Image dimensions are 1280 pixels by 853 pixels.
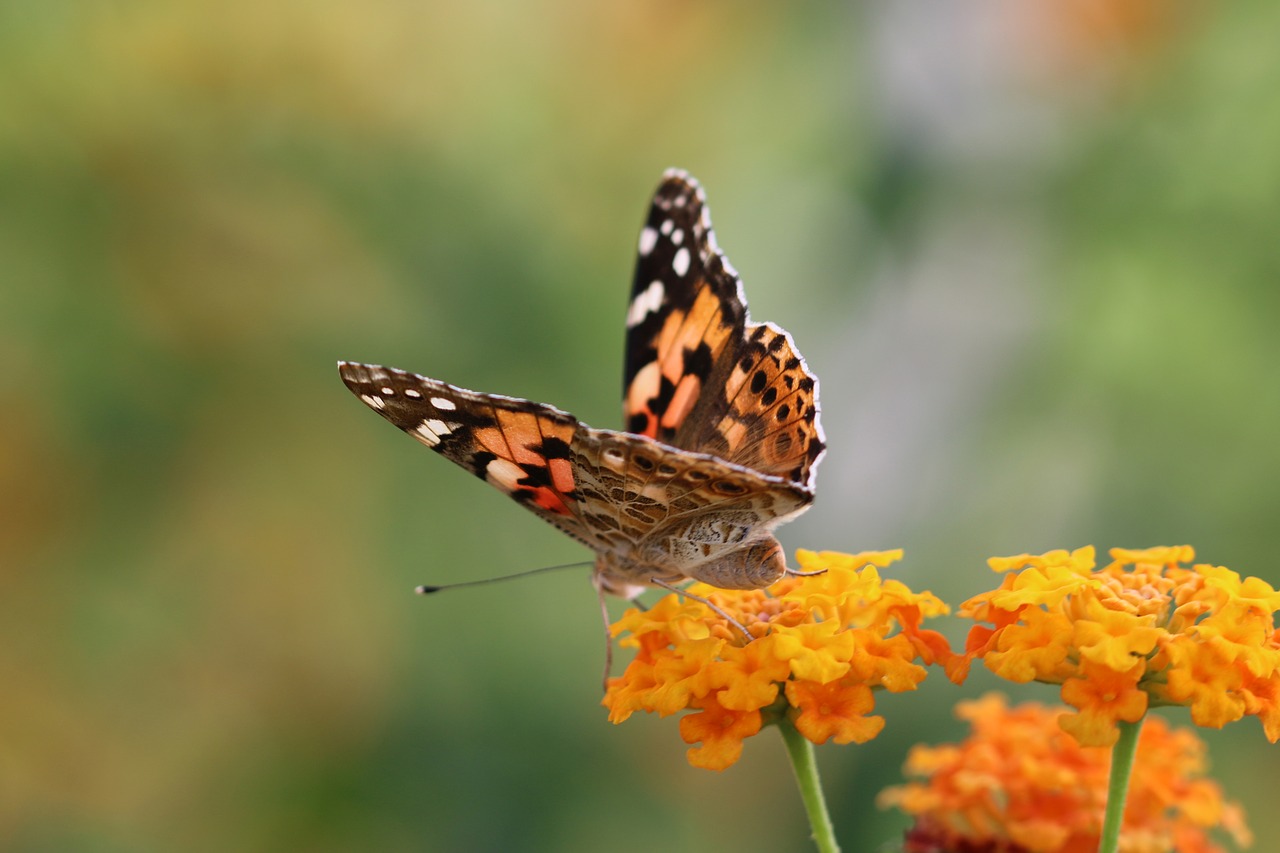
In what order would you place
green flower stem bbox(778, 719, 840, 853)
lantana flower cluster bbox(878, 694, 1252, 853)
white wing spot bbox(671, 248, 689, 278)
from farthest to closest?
white wing spot bbox(671, 248, 689, 278)
lantana flower cluster bbox(878, 694, 1252, 853)
green flower stem bbox(778, 719, 840, 853)

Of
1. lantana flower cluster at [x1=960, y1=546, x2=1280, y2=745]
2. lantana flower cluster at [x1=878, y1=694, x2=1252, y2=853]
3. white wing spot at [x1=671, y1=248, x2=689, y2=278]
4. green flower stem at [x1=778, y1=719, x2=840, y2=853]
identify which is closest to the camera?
lantana flower cluster at [x1=960, y1=546, x2=1280, y2=745]

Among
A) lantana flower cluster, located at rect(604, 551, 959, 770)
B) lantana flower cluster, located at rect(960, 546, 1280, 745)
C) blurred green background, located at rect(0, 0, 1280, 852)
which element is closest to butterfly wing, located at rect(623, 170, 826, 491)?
lantana flower cluster, located at rect(604, 551, 959, 770)

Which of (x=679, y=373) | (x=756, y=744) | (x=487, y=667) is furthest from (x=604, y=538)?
(x=756, y=744)

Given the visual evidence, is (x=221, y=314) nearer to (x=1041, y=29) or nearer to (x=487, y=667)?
(x=487, y=667)

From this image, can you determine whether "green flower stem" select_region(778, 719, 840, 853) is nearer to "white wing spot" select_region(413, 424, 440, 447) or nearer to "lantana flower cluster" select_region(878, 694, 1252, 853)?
"lantana flower cluster" select_region(878, 694, 1252, 853)

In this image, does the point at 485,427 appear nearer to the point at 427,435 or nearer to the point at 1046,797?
the point at 427,435

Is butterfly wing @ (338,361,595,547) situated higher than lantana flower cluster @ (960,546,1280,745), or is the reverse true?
butterfly wing @ (338,361,595,547)

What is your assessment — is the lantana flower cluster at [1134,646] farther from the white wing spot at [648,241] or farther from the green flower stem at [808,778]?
the white wing spot at [648,241]
